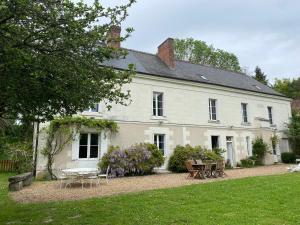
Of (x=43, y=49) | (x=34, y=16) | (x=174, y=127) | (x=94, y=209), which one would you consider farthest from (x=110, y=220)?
(x=174, y=127)

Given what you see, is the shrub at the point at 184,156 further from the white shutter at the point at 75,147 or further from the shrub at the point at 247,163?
the white shutter at the point at 75,147

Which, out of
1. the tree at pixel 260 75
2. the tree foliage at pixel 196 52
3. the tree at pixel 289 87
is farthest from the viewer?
the tree at pixel 260 75

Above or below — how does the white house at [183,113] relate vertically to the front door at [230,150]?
above

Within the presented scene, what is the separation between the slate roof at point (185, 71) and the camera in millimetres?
18375

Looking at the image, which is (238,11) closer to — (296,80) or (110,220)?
(110,220)

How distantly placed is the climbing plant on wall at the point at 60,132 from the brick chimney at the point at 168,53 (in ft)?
27.2

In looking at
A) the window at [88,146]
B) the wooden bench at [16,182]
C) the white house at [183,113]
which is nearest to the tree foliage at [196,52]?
the white house at [183,113]

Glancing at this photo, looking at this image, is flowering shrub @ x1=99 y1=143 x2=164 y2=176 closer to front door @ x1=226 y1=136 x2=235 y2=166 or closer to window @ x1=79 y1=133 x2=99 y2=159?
window @ x1=79 y1=133 x2=99 y2=159

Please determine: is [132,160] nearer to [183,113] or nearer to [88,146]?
[88,146]

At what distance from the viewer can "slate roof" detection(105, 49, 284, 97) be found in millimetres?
18375

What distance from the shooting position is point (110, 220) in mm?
5746

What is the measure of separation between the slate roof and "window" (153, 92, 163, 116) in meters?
1.31

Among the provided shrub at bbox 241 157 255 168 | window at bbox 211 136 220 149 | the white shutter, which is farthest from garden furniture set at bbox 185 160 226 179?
shrub at bbox 241 157 255 168

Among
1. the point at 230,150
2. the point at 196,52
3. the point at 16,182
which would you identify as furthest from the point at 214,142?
the point at 196,52
